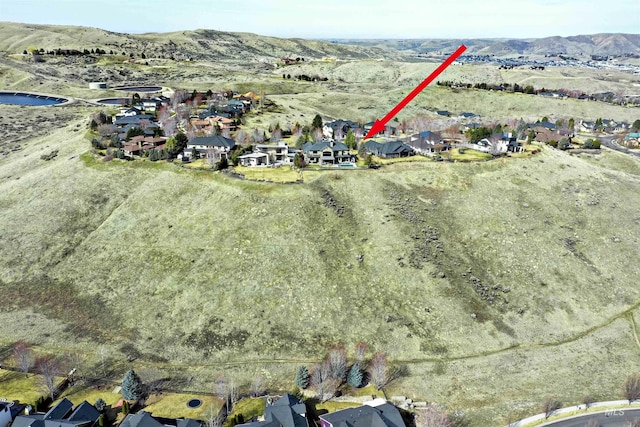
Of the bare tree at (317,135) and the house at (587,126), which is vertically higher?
the house at (587,126)

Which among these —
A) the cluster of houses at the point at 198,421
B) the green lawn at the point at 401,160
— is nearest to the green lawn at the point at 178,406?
the cluster of houses at the point at 198,421

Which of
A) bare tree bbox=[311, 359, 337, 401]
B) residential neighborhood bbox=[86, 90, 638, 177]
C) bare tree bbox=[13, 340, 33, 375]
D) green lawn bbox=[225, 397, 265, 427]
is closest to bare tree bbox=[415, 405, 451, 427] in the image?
bare tree bbox=[311, 359, 337, 401]

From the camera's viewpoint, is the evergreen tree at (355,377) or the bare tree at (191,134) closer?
the evergreen tree at (355,377)

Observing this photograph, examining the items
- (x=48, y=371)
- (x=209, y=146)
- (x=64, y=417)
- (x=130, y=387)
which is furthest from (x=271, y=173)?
(x=64, y=417)

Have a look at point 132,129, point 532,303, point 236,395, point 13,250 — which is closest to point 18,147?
point 132,129

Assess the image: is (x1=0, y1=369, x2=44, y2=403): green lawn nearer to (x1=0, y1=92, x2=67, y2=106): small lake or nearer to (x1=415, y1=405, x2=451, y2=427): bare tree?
(x1=415, y1=405, x2=451, y2=427): bare tree

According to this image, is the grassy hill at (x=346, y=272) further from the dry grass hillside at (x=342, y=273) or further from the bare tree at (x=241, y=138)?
the bare tree at (x=241, y=138)
